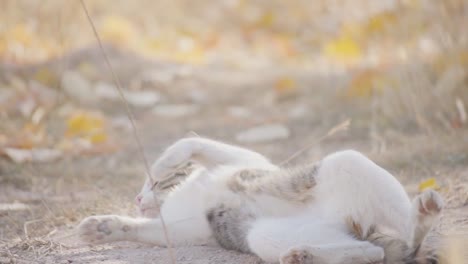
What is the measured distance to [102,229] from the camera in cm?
294

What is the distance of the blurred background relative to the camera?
379cm

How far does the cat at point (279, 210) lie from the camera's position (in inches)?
97.7

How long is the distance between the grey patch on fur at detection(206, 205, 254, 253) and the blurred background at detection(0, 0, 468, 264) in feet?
1.56

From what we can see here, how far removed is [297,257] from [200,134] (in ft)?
10.7

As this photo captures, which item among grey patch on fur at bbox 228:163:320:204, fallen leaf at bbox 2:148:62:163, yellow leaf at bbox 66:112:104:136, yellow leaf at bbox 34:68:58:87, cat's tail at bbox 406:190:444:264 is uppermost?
yellow leaf at bbox 34:68:58:87

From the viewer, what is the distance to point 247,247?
2859mm

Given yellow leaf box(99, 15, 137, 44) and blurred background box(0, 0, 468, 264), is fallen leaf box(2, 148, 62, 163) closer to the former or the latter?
blurred background box(0, 0, 468, 264)

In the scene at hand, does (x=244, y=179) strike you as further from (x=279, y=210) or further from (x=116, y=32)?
(x=116, y=32)

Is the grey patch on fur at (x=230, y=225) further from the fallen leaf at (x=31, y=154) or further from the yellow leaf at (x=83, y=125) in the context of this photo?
the yellow leaf at (x=83, y=125)

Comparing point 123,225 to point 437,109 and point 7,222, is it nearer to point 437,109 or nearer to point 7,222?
point 7,222

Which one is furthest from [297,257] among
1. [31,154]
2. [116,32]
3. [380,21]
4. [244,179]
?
[116,32]

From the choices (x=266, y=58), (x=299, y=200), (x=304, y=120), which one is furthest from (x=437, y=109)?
(x=266, y=58)

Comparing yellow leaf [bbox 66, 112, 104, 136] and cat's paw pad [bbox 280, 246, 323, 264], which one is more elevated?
yellow leaf [bbox 66, 112, 104, 136]

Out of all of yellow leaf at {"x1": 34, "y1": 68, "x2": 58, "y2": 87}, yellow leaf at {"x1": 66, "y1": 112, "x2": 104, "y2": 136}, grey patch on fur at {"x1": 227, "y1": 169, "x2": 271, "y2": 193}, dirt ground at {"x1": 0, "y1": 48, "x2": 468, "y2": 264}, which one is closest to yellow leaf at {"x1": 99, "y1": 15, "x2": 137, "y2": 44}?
dirt ground at {"x1": 0, "y1": 48, "x2": 468, "y2": 264}
